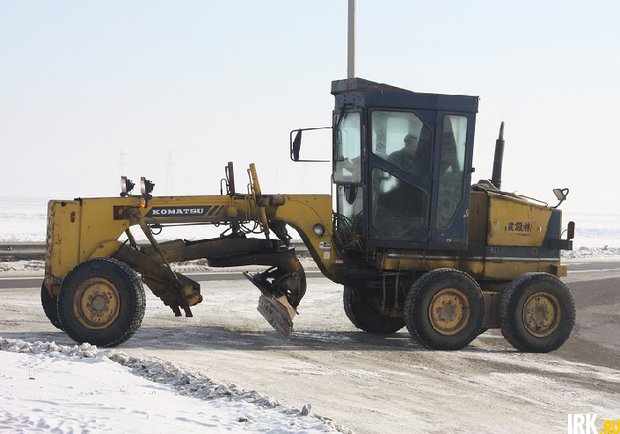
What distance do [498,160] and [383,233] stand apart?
7.09 feet

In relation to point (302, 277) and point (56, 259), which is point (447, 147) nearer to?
point (302, 277)

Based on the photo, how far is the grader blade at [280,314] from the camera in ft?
41.2

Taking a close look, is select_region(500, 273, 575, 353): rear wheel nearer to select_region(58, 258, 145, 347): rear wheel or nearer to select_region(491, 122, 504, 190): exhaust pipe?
select_region(491, 122, 504, 190): exhaust pipe

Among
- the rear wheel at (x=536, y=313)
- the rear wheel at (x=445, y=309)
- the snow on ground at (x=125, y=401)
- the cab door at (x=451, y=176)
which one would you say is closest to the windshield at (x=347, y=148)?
the cab door at (x=451, y=176)

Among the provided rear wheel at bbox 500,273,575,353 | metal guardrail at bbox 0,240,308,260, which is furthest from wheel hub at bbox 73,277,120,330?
metal guardrail at bbox 0,240,308,260

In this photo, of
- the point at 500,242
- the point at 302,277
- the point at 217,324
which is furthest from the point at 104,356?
the point at 500,242

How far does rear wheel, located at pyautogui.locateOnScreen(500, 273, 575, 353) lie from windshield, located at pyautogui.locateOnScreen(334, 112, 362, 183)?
2.34 m

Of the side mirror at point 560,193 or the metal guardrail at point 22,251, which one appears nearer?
the side mirror at point 560,193

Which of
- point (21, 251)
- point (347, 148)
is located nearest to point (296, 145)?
point (347, 148)

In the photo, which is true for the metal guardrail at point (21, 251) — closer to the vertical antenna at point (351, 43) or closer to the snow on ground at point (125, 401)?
the vertical antenna at point (351, 43)

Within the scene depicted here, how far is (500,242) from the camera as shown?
1333cm

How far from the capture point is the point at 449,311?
1265 cm

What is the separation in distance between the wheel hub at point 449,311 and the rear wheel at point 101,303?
11.1ft

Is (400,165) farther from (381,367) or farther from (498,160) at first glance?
(381,367)
